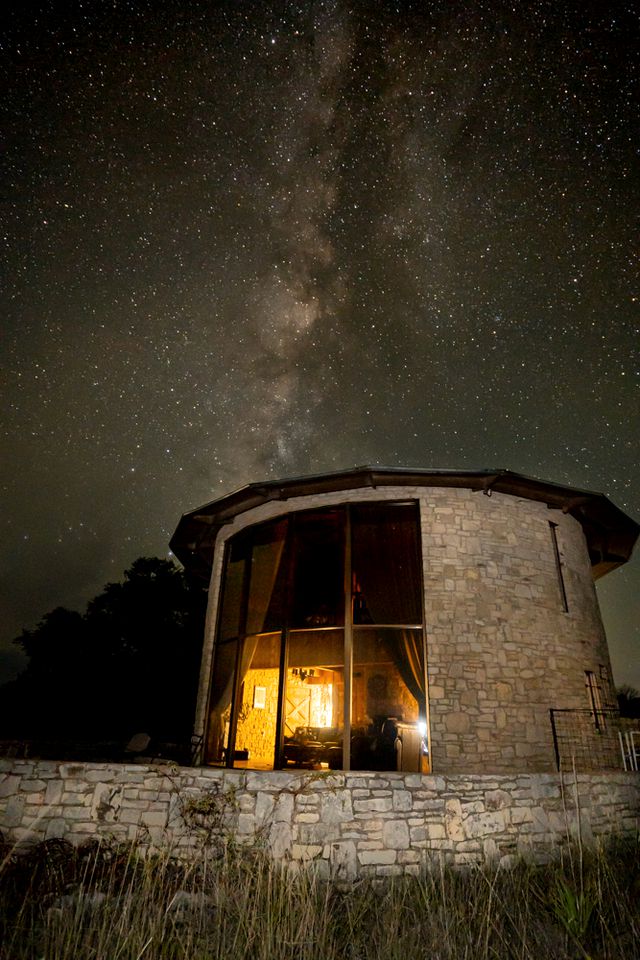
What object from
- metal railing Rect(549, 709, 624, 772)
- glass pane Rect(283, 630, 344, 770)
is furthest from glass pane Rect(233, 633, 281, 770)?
metal railing Rect(549, 709, 624, 772)

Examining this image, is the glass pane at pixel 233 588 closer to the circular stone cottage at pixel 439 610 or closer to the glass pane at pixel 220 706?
the circular stone cottage at pixel 439 610

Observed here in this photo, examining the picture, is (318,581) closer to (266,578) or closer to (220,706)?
(266,578)

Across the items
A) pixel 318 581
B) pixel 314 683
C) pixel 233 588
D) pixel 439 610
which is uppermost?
pixel 318 581

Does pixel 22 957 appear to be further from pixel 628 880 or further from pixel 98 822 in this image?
pixel 628 880

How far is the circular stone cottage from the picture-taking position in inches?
323

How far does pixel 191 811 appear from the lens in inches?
239

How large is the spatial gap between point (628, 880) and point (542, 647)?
142 inches

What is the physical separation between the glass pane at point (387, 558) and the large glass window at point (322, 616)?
0.07 ft

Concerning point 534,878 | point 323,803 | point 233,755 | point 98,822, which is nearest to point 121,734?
point 233,755

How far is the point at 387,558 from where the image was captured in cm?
1027

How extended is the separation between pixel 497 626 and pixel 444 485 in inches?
105

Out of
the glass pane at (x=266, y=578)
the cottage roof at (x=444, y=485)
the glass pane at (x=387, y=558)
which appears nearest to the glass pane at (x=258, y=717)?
the glass pane at (x=266, y=578)

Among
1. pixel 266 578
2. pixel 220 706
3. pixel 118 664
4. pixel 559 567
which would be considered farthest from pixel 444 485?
pixel 118 664

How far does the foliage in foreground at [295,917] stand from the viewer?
3.66 metres
